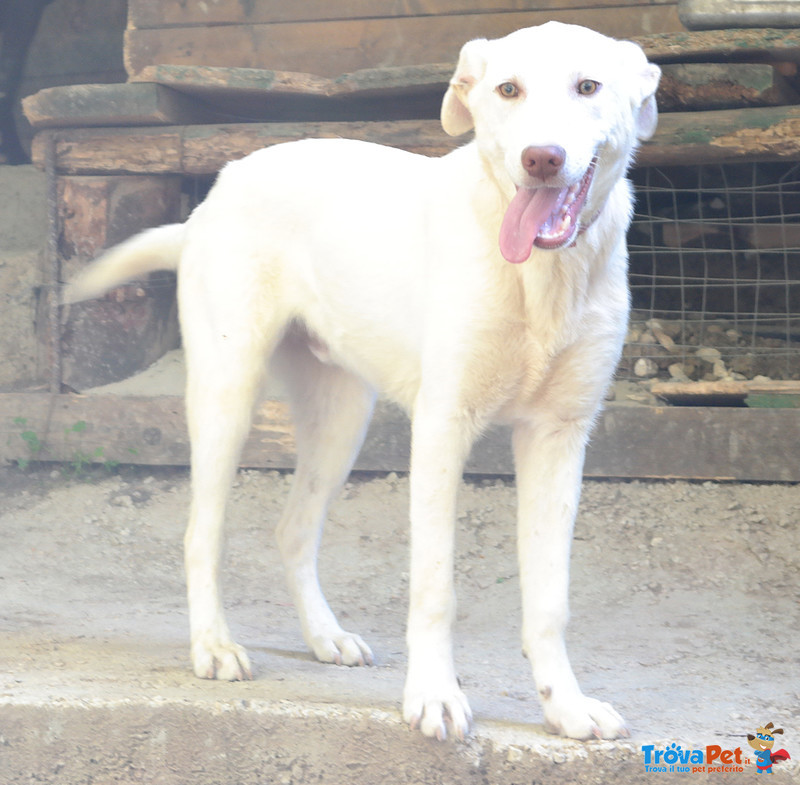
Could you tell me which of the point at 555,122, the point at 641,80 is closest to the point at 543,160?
the point at 555,122

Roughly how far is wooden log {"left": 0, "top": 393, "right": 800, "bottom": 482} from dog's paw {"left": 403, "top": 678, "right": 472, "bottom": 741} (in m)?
2.18

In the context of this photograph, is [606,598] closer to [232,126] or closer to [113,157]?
[232,126]

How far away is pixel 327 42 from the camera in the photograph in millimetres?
4883

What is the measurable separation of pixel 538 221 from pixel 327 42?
10.7ft

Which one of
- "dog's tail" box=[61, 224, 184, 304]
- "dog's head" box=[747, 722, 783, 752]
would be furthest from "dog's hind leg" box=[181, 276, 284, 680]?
"dog's head" box=[747, 722, 783, 752]

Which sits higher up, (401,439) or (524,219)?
(524,219)

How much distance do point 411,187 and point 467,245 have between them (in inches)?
14.9

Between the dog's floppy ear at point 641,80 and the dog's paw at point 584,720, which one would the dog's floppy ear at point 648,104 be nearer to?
the dog's floppy ear at point 641,80

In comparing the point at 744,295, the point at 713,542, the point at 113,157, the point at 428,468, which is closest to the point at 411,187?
the point at 428,468

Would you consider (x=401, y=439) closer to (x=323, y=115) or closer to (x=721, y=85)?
(x=323, y=115)

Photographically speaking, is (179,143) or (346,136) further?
(179,143)

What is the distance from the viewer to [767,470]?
4164 millimetres

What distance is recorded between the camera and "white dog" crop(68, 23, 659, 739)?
2053 mm

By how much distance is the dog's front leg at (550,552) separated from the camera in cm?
224
